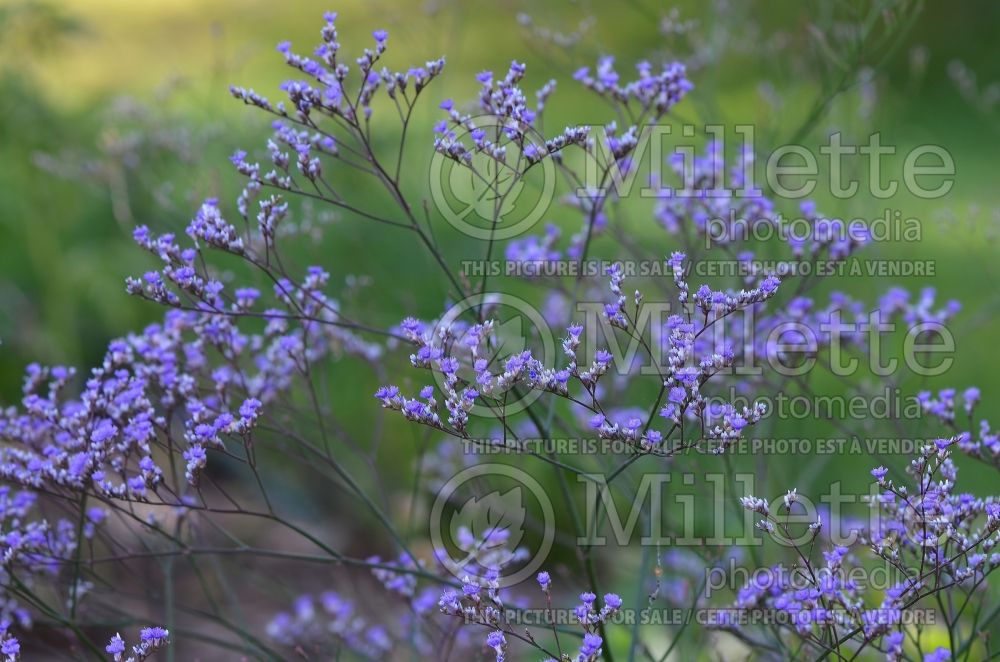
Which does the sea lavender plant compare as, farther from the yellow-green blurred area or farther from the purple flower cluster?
the yellow-green blurred area

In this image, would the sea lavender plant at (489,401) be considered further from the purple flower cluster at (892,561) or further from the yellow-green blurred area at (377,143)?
the yellow-green blurred area at (377,143)

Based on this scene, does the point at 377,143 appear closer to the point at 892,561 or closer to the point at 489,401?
the point at 489,401

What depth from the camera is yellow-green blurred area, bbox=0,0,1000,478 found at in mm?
3695

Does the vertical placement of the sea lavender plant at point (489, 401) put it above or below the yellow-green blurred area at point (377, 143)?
below

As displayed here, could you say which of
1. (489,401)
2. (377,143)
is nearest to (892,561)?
(489,401)

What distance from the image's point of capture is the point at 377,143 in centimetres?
559

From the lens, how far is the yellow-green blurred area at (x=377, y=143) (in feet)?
12.1

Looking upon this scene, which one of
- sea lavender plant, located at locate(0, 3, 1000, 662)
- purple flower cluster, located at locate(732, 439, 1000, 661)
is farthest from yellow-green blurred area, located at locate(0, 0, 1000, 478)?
purple flower cluster, located at locate(732, 439, 1000, 661)

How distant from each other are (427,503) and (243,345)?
243 centimetres

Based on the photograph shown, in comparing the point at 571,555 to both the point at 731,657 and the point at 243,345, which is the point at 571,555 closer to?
the point at 731,657

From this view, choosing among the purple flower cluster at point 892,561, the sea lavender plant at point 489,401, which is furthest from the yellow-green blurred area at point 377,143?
the purple flower cluster at point 892,561

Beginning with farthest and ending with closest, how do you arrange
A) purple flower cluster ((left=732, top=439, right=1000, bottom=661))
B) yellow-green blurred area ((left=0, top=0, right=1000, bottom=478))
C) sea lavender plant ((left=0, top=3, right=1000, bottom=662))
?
yellow-green blurred area ((left=0, top=0, right=1000, bottom=478)) < sea lavender plant ((left=0, top=3, right=1000, bottom=662)) < purple flower cluster ((left=732, top=439, right=1000, bottom=661))

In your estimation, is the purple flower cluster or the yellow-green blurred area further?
the yellow-green blurred area

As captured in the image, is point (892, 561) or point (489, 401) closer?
point (892, 561)
